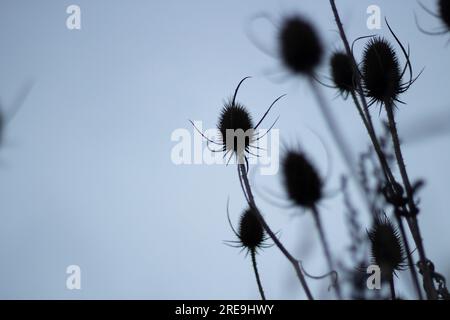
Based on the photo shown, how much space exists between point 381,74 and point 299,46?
40.9 inches

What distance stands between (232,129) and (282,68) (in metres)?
0.74

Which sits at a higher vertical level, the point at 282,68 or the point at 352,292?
the point at 282,68

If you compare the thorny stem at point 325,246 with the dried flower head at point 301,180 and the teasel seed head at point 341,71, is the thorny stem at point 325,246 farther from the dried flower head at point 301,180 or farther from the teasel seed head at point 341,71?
the teasel seed head at point 341,71

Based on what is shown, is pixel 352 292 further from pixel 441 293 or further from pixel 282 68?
pixel 282 68

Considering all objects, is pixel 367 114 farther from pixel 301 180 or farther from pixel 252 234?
pixel 252 234

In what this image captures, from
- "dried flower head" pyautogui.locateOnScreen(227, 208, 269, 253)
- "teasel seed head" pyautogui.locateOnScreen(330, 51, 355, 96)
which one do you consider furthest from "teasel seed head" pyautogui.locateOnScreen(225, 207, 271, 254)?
"teasel seed head" pyautogui.locateOnScreen(330, 51, 355, 96)

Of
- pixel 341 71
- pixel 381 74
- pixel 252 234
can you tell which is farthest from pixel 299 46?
pixel 252 234

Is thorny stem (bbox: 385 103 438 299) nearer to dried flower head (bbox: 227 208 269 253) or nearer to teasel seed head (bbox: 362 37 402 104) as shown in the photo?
teasel seed head (bbox: 362 37 402 104)

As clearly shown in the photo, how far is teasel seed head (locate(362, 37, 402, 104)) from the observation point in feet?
7.89

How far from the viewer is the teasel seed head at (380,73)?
2.40 meters

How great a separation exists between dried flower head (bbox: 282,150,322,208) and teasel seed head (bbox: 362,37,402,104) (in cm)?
60

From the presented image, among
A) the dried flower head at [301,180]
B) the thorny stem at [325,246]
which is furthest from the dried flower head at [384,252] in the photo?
the dried flower head at [301,180]

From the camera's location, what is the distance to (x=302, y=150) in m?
2.98
